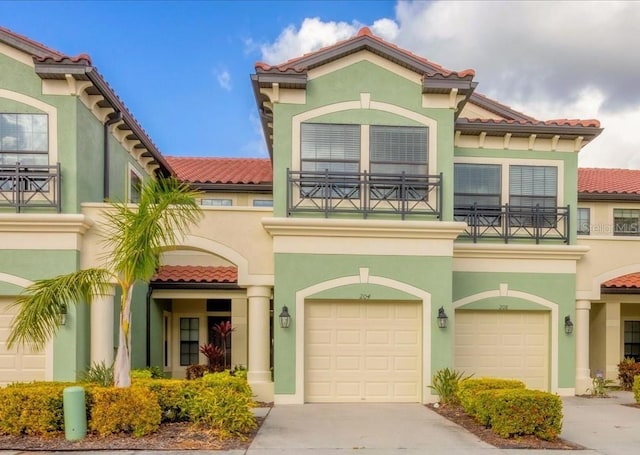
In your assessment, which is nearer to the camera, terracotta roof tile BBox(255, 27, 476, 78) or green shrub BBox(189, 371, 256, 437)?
green shrub BBox(189, 371, 256, 437)

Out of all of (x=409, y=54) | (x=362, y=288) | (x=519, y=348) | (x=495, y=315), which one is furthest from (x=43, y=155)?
(x=519, y=348)

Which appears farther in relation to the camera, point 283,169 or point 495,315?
point 495,315

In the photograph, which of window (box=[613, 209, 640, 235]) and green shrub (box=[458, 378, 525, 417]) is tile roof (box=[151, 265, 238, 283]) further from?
window (box=[613, 209, 640, 235])

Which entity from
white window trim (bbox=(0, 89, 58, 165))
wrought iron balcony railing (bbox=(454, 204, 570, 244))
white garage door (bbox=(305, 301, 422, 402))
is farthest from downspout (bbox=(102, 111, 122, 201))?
wrought iron balcony railing (bbox=(454, 204, 570, 244))

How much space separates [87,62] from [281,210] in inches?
200

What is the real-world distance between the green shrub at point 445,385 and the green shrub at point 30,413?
728 centimetres

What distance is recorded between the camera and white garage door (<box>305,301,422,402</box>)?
11.3m

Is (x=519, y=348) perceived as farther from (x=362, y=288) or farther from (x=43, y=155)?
(x=43, y=155)

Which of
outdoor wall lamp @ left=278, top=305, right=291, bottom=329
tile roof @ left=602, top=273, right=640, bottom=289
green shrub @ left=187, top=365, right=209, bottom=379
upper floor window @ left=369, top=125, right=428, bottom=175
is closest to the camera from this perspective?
outdoor wall lamp @ left=278, top=305, right=291, bottom=329

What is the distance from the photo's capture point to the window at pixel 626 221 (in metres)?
17.7

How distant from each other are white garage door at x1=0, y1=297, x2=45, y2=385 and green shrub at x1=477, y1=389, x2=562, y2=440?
919 cm

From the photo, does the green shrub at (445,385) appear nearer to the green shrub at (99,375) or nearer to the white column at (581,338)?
the white column at (581,338)

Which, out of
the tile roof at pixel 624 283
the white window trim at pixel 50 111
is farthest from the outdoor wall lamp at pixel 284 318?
the tile roof at pixel 624 283

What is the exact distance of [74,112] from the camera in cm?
1085
